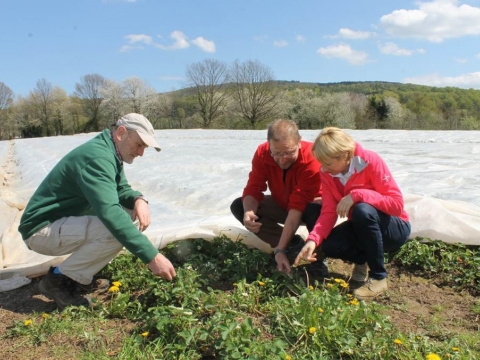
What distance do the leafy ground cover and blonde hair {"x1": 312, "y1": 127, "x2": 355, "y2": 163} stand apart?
73 cm

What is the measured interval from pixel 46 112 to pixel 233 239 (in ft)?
165

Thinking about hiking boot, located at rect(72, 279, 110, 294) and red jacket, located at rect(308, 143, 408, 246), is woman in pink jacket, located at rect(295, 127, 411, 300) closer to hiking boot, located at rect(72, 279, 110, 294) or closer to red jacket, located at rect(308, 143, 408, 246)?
red jacket, located at rect(308, 143, 408, 246)

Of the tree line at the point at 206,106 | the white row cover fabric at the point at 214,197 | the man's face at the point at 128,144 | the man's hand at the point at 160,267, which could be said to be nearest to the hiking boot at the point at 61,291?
the white row cover fabric at the point at 214,197

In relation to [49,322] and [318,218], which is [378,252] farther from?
[49,322]

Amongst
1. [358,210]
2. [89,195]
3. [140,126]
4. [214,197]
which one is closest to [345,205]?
[358,210]

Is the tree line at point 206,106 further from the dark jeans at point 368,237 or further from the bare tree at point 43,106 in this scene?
the dark jeans at point 368,237

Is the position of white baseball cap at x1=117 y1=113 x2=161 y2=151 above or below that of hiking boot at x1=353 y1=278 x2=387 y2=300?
above

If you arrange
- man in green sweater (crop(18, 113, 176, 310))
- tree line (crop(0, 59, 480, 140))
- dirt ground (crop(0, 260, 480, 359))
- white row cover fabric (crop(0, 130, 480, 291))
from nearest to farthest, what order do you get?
dirt ground (crop(0, 260, 480, 359)), man in green sweater (crop(18, 113, 176, 310)), white row cover fabric (crop(0, 130, 480, 291)), tree line (crop(0, 59, 480, 140))

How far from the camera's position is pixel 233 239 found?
3.22m

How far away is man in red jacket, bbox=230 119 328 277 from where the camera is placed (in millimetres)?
2637

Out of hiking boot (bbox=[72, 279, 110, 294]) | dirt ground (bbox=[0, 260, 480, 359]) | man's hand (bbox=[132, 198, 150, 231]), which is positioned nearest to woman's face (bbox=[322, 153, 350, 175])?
dirt ground (bbox=[0, 260, 480, 359])

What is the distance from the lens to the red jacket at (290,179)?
285 cm

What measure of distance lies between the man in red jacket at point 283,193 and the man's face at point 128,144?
31.5 inches

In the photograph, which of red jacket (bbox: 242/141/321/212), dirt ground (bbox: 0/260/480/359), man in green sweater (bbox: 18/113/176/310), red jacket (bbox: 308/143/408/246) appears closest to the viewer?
dirt ground (bbox: 0/260/480/359)
